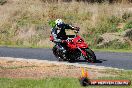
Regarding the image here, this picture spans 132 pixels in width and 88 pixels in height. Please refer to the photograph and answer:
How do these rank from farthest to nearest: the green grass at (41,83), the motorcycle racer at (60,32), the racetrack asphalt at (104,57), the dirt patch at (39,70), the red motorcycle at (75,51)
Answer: the motorcycle racer at (60,32) → the red motorcycle at (75,51) → the racetrack asphalt at (104,57) → the dirt patch at (39,70) → the green grass at (41,83)

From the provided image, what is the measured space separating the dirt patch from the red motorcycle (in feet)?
4.53

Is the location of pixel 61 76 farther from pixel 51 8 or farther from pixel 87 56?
pixel 51 8

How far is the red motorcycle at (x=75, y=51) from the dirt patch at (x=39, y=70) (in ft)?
4.53

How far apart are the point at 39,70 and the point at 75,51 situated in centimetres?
374

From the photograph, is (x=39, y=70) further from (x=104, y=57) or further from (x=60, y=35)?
(x=104, y=57)

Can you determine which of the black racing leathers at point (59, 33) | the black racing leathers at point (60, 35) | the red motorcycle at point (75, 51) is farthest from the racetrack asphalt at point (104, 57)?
the black racing leathers at point (59, 33)

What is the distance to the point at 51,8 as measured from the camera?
1544 inches

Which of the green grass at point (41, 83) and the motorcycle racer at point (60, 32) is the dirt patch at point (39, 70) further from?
the motorcycle racer at point (60, 32)

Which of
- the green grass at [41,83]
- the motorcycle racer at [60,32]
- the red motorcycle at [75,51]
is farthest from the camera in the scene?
the motorcycle racer at [60,32]

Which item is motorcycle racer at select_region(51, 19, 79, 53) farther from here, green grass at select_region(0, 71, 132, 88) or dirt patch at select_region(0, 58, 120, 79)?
green grass at select_region(0, 71, 132, 88)

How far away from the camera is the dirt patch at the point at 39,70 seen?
15.6 meters

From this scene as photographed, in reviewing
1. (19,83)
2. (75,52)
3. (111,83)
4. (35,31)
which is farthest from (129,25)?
(111,83)

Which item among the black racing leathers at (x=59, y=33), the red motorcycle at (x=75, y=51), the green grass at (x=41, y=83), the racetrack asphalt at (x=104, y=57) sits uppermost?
the green grass at (x=41, y=83)

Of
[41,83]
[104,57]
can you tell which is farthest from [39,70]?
[104,57]
